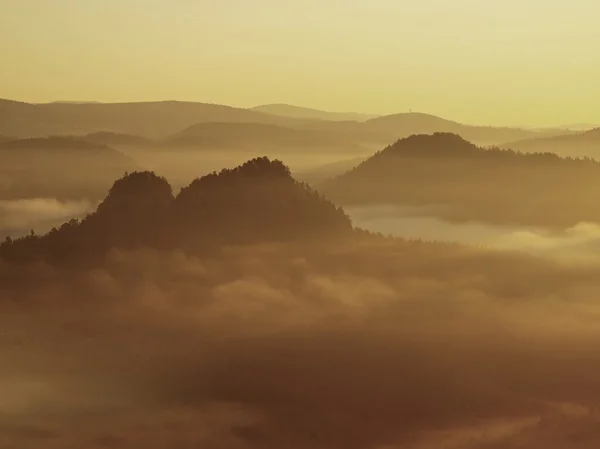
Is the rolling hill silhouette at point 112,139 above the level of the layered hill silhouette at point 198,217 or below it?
above

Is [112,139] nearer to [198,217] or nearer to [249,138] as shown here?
[198,217]

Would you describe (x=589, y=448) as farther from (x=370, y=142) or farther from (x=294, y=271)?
(x=370, y=142)

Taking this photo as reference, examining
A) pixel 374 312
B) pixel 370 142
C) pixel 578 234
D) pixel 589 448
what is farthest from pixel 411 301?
pixel 578 234

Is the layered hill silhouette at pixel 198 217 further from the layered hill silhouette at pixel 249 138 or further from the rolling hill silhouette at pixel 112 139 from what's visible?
the rolling hill silhouette at pixel 112 139

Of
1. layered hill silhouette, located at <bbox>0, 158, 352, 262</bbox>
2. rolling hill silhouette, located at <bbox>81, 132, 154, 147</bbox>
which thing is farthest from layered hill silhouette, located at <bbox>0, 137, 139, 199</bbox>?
layered hill silhouette, located at <bbox>0, 158, 352, 262</bbox>

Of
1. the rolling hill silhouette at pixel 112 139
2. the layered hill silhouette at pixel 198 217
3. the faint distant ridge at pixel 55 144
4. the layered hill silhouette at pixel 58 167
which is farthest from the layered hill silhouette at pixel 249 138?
the faint distant ridge at pixel 55 144

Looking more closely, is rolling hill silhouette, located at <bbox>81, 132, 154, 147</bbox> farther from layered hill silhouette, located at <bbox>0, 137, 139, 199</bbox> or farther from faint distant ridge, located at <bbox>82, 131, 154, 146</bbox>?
layered hill silhouette, located at <bbox>0, 137, 139, 199</bbox>
